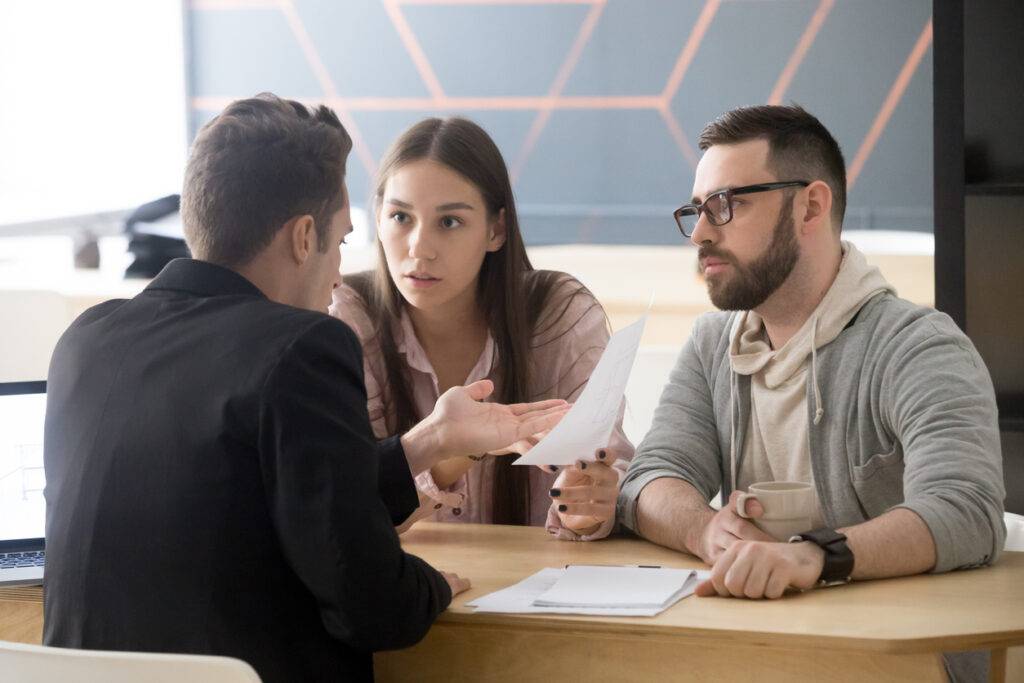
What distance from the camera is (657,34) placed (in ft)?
20.7

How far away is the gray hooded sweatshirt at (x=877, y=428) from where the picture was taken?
1708 mm

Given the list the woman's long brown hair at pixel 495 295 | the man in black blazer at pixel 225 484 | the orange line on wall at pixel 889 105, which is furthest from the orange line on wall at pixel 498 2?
the man in black blazer at pixel 225 484

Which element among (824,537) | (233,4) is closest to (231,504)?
(824,537)

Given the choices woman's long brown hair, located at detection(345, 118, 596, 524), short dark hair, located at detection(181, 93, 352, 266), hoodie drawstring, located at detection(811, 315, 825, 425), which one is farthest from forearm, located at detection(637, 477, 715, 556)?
short dark hair, located at detection(181, 93, 352, 266)

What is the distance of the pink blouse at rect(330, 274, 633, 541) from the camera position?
235cm

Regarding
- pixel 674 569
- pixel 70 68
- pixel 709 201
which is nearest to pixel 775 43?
pixel 70 68

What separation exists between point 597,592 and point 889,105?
4.93 metres

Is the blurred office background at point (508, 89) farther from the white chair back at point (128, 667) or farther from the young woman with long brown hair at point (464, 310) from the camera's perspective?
the white chair back at point (128, 667)

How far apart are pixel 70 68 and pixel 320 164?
558 cm

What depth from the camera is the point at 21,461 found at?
1.99 meters

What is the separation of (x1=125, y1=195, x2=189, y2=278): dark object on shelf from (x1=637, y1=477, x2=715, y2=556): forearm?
98.3 inches

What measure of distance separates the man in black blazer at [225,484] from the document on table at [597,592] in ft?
0.52

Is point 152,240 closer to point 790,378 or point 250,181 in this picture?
point 790,378

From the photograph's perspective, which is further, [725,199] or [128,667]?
[725,199]
